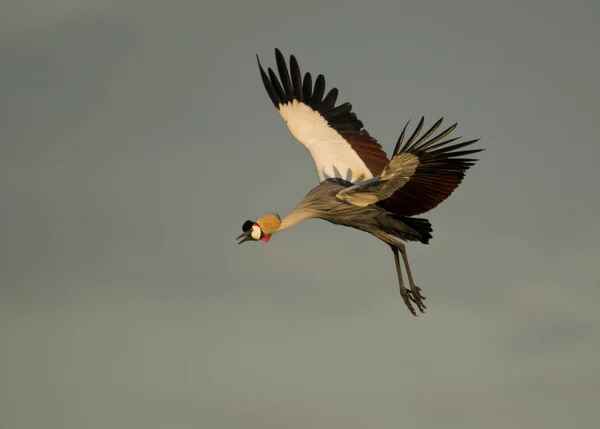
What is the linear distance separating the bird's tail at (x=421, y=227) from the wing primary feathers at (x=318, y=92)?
4286 millimetres

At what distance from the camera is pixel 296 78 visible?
25688mm

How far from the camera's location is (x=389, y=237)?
22.8m

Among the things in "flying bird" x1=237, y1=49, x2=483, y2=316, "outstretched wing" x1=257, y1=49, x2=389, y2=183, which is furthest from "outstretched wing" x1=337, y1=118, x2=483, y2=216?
"outstretched wing" x1=257, y1=49, x2=389, y2=183

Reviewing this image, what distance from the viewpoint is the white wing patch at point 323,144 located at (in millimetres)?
24156

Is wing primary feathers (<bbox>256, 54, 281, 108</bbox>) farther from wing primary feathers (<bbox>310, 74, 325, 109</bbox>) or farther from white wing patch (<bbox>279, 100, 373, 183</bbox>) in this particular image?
wing primary feathers (<bbox>310, 74, 325, 109</bbox>)

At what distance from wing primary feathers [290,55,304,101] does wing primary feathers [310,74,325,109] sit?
249 mm

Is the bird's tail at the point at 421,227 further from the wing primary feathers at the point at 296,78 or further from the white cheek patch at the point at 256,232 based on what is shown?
the wing primary feathers at the point at 296,78

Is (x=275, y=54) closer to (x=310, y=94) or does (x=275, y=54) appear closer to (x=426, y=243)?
(x=310, y=94)

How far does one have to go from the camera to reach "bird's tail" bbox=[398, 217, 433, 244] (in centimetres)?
2231

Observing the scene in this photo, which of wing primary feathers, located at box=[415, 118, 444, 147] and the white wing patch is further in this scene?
the white wing patch

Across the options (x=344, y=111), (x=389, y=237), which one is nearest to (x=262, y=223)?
(x=389, y=237)

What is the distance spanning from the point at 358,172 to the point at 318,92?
2423 millimetres

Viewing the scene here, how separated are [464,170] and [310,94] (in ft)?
19.8

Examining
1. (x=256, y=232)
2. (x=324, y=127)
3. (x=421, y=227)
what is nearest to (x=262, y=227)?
(x=256, y=232)
